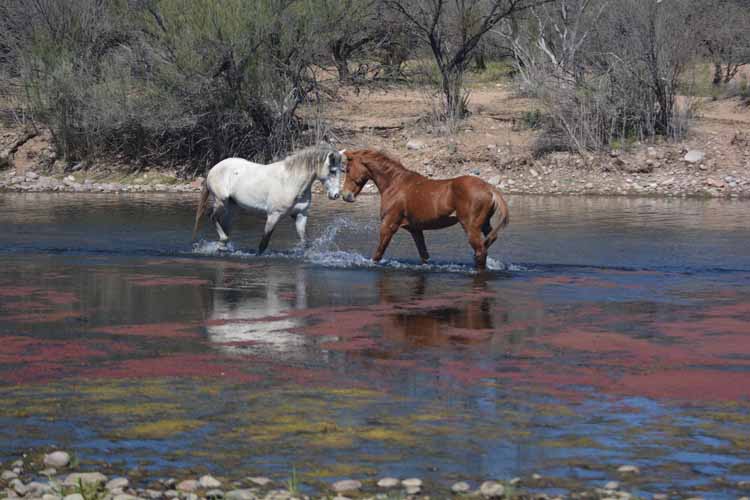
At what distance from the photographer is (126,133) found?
94.5 ft

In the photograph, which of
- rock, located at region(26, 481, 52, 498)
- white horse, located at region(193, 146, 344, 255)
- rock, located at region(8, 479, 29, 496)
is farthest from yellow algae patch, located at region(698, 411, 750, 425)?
white horse, located at region(193, 146, 344, 255)

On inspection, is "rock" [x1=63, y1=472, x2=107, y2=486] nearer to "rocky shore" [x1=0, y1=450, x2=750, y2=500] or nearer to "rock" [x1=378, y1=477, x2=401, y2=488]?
"rocky shore" [x1=0, y1=450, x2=750, y2=500]

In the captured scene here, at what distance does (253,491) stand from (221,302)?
612cm

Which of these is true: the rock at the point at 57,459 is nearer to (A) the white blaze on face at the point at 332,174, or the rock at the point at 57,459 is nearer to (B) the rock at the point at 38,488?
(B) the rock at the point at 38,488

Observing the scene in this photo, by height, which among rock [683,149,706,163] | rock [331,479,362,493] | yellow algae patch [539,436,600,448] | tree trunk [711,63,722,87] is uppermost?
tree trunk [711,63,722,87]

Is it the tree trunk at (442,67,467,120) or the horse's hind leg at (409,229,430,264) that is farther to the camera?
the tree trunk at (442,67,467,120)

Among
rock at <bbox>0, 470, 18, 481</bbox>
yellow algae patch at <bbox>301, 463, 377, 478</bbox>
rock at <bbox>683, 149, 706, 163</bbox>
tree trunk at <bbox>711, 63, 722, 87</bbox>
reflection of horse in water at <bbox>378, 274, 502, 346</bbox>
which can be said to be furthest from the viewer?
tree trunk at <bbox>711, 63, 722, 87</bbox>

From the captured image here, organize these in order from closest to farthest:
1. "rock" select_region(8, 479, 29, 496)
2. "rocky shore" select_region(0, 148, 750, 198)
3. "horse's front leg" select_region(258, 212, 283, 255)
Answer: "rock" select_region(8, 479, 29, 496), "horse's front leg" select_region(258, 212, 283, 255), "rocky shore" select_region(0, 148, 750, 198)

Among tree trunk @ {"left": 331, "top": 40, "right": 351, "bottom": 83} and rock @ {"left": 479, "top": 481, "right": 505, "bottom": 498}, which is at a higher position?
→ tree trunk @ {"left": 331, "top": 40, "right": 351, "bottom": 83}

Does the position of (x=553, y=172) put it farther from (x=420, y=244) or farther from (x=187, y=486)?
(x=187, y=486)

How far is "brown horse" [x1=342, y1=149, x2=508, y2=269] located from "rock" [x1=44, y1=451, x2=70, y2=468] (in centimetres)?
797

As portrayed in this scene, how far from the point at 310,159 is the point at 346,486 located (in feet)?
31.1

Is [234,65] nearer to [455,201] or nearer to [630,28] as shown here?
[630,28]

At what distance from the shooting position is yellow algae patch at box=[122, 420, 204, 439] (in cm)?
676
